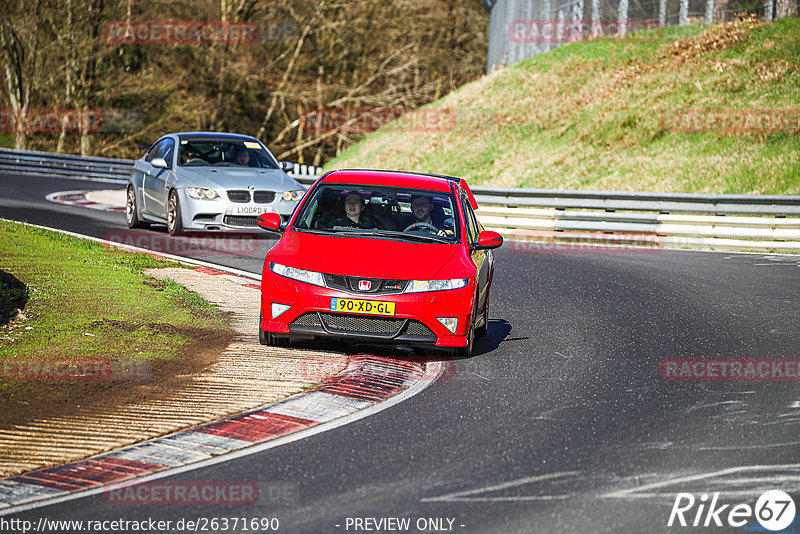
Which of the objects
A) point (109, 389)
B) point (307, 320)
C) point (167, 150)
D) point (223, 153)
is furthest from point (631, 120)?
point (109, 389)

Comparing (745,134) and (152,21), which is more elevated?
(152,21)

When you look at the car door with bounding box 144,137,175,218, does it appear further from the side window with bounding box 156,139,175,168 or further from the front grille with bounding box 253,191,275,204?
the front grille with bounding box 253,191,275,204

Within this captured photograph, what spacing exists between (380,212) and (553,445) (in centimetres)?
397

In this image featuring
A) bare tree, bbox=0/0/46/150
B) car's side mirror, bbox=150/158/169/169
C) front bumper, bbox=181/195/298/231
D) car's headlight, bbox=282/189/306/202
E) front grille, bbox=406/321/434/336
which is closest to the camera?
front grille, bbox=406/321/434/336

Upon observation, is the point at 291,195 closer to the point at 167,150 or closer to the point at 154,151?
the point at 167,150

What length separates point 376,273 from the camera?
8.70 metres

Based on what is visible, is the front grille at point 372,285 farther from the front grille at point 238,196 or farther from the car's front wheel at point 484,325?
the front grille at point 238,196

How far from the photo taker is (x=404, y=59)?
47625mm

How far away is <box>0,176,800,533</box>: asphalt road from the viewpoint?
5188 mm

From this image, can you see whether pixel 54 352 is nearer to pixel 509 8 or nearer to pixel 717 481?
pixel 717 481

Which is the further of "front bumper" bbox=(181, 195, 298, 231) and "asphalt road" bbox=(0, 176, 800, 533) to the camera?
"front bumper" bbox=(181, 195, 298, 231)

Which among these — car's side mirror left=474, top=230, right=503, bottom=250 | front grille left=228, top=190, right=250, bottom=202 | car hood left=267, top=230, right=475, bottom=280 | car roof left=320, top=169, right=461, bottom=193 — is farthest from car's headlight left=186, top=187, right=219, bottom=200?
car's side mirror left=474, top=230, right=503, bottom=250

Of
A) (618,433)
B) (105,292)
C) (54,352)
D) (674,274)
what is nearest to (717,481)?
(618,433)

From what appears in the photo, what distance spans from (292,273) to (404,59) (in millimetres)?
39882
